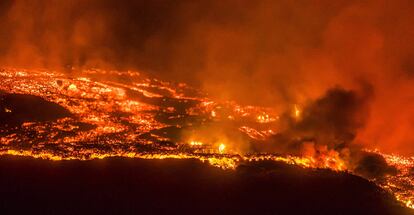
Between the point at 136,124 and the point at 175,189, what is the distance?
16.1 ft

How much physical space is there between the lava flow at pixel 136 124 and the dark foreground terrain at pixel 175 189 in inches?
27.3

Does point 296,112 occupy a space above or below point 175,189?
above

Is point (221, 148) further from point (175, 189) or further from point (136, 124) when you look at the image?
point (175, 189)

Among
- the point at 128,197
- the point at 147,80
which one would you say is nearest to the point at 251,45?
the point at 147,80

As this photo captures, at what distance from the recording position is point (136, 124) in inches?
580

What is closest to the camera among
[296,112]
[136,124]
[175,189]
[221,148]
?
[175,189]

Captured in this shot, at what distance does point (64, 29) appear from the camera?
2255 centimetres

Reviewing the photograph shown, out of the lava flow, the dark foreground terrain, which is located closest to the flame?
the lava flow

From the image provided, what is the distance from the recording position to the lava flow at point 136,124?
40.0 feet

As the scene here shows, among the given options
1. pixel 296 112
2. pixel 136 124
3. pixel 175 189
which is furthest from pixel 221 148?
pixel 296 112

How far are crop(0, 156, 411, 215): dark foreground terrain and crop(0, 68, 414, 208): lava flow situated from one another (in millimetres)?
693

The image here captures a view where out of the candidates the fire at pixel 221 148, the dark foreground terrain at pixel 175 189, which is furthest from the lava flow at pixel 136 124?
the dark foreground terrain at pixel 175 189

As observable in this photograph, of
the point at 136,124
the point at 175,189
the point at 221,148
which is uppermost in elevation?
the point at 136,124

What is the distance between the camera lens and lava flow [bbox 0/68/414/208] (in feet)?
40.0
